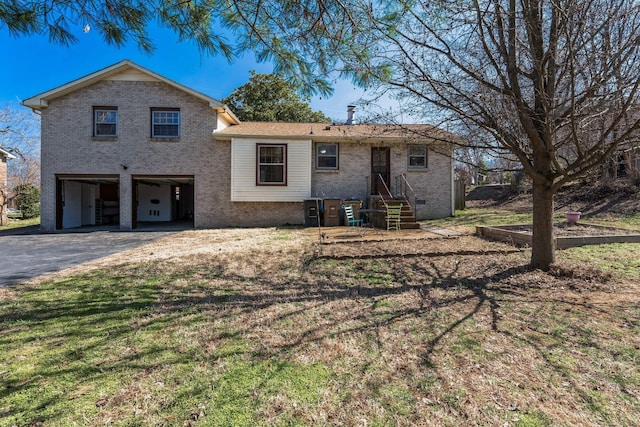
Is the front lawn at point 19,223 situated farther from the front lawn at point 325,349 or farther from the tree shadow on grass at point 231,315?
the tree shadow on grass at point 231,315

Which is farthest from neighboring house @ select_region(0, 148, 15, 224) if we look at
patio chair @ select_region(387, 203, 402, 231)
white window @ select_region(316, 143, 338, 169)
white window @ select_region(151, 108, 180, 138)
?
patio chair @ select_region(387, 203, 402, 231)

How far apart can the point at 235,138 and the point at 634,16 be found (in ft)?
37.0

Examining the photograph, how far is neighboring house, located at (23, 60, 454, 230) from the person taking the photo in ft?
40.2

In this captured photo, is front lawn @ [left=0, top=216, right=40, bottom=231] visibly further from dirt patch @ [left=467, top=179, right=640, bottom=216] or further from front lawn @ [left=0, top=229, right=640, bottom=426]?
dirt patch @ [left=467, top=179, right=640, bottom=216]

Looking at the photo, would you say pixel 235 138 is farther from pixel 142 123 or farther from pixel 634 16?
pixel 634 16

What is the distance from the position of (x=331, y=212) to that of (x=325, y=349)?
9.65 m

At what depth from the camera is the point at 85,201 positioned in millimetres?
14836

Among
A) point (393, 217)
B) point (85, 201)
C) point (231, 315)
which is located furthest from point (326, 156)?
point (85, 201)

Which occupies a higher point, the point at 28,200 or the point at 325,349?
the point at 28,200

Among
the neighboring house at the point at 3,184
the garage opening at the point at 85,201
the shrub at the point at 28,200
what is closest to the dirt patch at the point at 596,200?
the garage opening at the point at 85,201

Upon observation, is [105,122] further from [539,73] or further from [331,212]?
[539,73]

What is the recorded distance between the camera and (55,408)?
200 cm

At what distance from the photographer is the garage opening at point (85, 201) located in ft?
41.1

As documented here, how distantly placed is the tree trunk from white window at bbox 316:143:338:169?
901 cm
